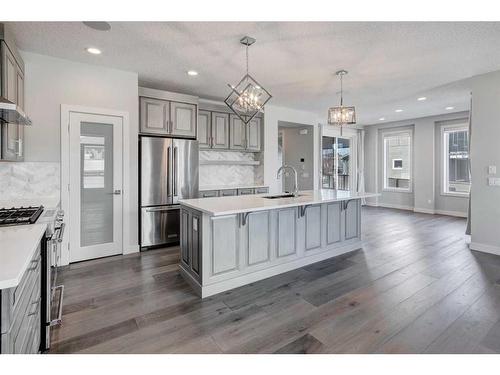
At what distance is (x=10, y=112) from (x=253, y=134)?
4202 mm

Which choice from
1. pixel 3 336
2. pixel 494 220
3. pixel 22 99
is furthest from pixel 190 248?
pixel 494 220

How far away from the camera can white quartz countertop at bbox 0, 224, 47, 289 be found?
40.5 inches

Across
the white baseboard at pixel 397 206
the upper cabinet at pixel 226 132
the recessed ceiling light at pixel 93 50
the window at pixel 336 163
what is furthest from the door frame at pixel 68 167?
the white baseboard at pixel 397 206

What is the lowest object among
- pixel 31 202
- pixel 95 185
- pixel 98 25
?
pixel 31 202

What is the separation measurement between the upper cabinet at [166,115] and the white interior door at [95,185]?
485mm

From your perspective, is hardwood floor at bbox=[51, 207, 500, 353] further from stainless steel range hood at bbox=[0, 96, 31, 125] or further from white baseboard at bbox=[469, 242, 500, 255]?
stainless steel range hood at bbox=[0, 96, 31, 125]

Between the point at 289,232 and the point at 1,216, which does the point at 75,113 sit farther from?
the point at 289,232

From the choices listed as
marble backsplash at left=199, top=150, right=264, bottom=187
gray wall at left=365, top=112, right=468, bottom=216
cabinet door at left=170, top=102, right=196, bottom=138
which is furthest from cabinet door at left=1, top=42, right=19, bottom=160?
gray wall at left=365, top=112, right=468, bottom=216

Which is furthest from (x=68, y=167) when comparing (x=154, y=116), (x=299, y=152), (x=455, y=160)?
(x=455, y=160)

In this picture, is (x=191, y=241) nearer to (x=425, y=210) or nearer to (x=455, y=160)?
(x=425, y=210)

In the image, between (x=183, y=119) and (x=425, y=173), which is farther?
(x=425, y=173)

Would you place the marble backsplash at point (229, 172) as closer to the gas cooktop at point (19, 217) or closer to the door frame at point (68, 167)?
the door frame at point (68, 167)

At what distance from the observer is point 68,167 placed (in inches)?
138

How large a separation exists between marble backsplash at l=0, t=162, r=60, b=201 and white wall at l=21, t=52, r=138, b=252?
12cm
